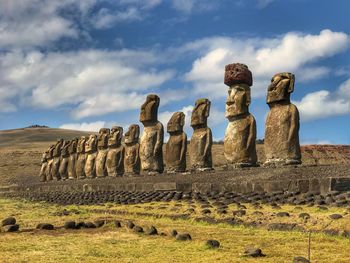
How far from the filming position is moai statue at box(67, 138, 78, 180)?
32559mm

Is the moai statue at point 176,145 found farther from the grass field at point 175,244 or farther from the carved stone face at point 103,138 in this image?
the grass field at point 175,244

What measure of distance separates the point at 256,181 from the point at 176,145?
22.9ft

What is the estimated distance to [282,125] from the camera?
14.9m

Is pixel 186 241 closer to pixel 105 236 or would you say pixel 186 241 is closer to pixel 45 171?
pixel 105 236

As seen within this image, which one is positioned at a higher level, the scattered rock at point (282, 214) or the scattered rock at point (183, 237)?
the scattered rock at point (282, 214)

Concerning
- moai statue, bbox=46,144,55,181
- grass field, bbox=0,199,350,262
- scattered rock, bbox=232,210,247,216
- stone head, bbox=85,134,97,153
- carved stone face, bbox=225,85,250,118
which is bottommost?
grass field, bbox=0,199,350,262

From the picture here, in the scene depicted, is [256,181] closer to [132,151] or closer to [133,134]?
[132,151]

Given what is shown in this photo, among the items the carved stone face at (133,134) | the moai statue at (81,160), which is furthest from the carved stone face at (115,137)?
the moai statue at (81,160)

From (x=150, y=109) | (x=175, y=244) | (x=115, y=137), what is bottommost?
(x=175, y=244)

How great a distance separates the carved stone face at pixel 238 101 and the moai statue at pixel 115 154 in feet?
33.7

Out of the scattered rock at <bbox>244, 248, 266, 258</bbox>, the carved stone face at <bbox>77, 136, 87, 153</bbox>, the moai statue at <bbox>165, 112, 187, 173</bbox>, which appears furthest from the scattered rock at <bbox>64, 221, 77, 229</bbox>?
the carved stone face at <bbox>77, 136, 87, 153</bbox>

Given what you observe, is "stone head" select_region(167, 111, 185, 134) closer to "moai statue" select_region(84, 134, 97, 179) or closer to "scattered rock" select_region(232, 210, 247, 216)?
"moai statue" select_region(84, 134, 97, 179)

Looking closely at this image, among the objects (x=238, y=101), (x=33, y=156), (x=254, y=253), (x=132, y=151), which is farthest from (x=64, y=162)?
(x=254, y=253)

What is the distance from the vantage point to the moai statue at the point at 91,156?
96.1ft
